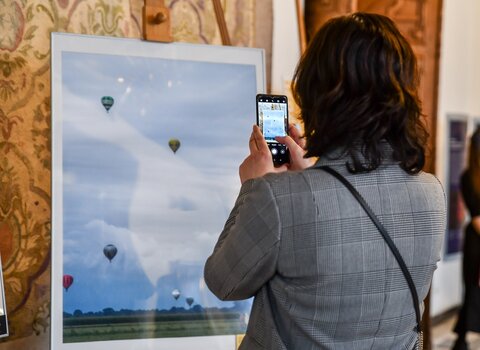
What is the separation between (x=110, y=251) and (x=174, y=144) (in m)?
0.36

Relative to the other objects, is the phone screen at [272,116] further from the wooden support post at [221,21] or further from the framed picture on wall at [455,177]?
the framed picture on wall at [455,177]

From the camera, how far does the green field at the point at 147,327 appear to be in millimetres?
1783

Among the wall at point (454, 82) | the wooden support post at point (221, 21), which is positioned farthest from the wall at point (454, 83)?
the wooden support post at point (221, 21)

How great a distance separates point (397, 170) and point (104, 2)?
1.23 meters

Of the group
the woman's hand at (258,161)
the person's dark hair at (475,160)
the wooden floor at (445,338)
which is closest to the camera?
the woman's hand at (258,161)

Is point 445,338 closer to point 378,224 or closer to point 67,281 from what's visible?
point 67,281

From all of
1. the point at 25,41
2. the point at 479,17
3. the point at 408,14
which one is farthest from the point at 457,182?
the point at 25,41

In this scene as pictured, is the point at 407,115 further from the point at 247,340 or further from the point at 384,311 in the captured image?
the point at 247,340

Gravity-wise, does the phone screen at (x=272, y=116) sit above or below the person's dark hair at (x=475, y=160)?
above

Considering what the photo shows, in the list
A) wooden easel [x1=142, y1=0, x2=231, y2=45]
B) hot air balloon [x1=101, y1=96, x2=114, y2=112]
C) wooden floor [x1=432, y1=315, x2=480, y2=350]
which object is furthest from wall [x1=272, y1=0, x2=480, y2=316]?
hot air balloon [x1=101, y1=96, x2=114, y2=112]

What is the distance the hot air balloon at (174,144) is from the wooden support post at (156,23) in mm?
292

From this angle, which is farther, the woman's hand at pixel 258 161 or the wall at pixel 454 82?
the wall at pixel 454 82

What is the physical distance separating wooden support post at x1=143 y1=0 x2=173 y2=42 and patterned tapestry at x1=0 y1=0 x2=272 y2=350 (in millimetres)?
194

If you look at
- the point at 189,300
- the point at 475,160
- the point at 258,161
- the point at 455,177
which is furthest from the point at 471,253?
the point at 258,161
